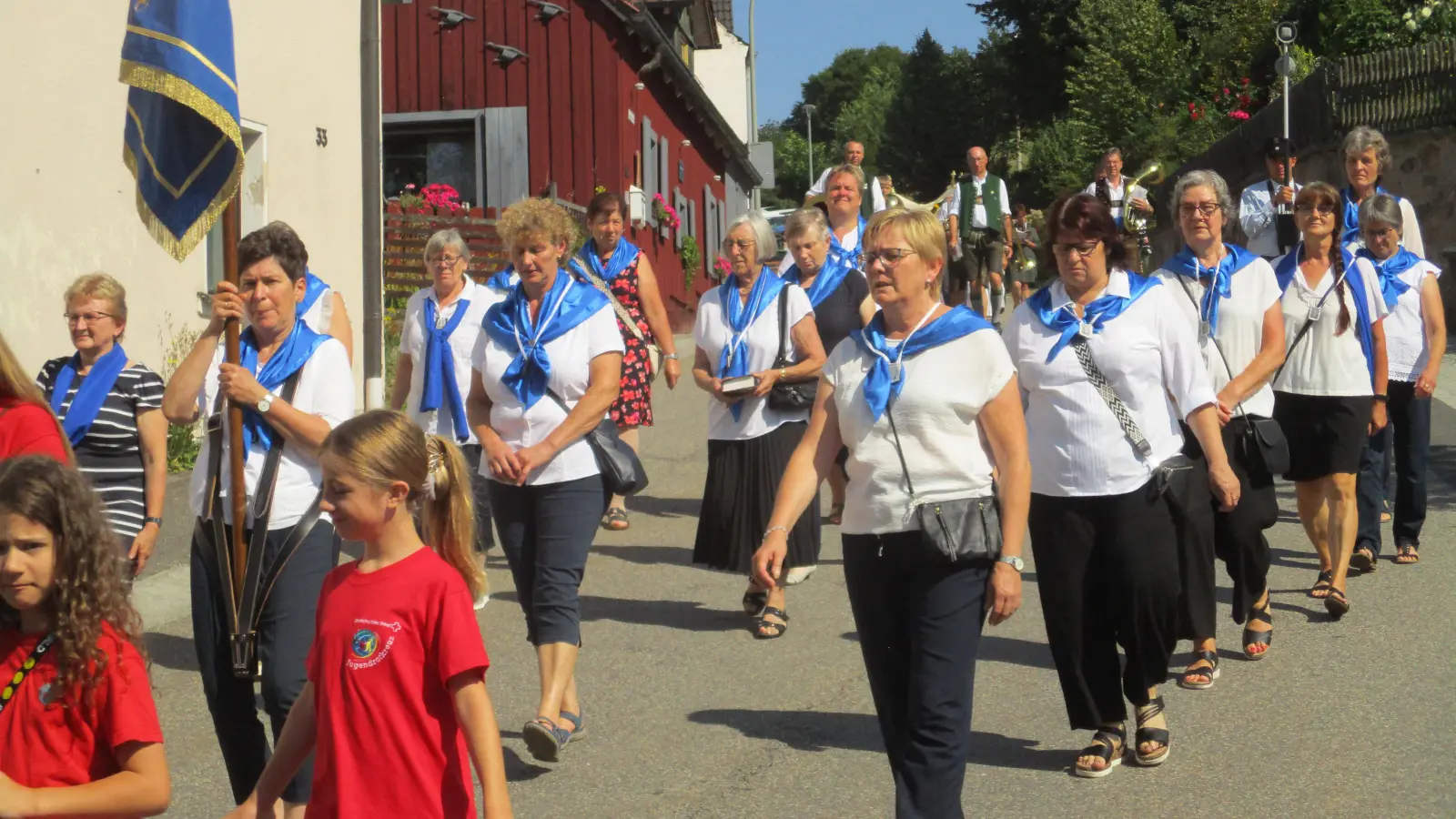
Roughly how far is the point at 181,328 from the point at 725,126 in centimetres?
2473

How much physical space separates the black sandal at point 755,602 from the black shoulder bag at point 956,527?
3588 millimetres

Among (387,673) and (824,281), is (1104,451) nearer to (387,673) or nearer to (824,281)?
(387,673)

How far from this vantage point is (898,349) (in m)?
4.62

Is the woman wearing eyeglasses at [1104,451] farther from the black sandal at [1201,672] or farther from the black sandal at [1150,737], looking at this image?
the black sandal at [1201,672]

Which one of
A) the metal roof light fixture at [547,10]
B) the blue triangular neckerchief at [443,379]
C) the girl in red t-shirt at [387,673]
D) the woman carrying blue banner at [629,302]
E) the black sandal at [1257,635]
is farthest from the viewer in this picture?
the metal roof light fixture at [547,10]

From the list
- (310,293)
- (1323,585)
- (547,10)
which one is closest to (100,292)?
(310,293)

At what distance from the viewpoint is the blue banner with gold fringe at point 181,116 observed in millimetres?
5469

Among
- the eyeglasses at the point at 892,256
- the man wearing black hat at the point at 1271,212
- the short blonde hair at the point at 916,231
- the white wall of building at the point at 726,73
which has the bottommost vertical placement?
the eyeglasses at the point at 892,256

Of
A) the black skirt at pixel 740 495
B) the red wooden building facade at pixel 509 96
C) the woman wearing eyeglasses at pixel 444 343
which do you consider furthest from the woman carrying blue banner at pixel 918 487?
the red wooden building facade at pixel 509 96

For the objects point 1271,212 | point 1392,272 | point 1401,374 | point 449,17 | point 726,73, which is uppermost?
point 726,73

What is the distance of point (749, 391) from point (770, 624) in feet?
3.65

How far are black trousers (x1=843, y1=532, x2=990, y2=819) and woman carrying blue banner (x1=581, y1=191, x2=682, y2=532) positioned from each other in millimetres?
4792

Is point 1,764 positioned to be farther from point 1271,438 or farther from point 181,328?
point 181,328

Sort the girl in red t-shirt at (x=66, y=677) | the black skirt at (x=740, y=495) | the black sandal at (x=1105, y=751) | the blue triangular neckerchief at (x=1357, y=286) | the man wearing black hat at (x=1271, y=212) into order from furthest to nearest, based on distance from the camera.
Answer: the man wearing black hat at (x=1271, y=212) < the black skirt at (x=740, y=495) < the blue triangular neckerchief at (x=1357, y=286) < the black sandal at (x=1105, y=751) < the girl in red t-shirt at (x=66, y=677)
